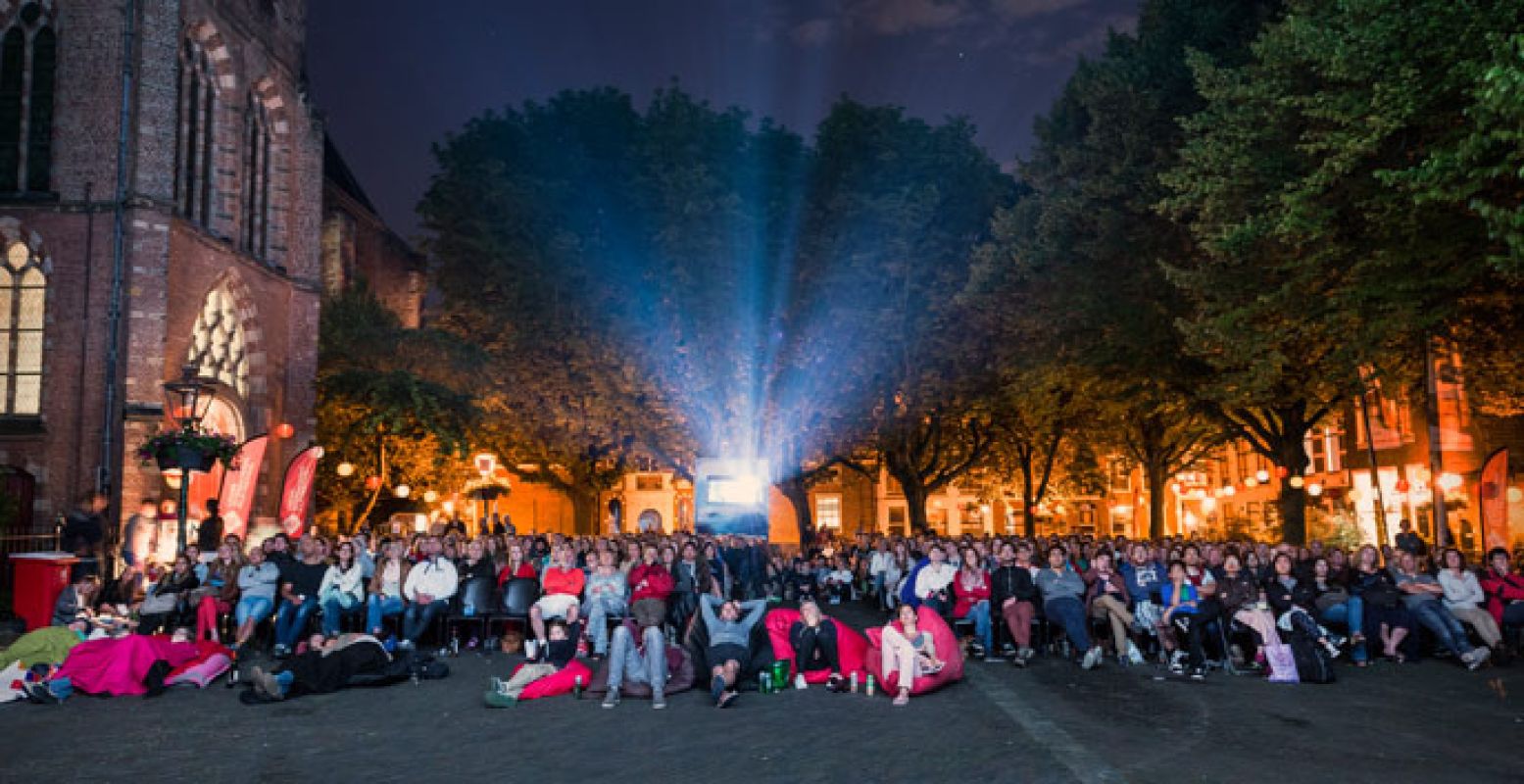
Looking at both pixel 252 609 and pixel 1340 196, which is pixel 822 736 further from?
pixel 1340 196

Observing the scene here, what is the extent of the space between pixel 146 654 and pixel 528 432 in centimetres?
2207

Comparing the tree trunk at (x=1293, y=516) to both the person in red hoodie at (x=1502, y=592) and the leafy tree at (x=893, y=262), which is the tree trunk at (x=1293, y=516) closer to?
the person in red hoodie at (x=1502, y=592)

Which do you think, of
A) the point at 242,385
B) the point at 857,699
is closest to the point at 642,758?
the point at 857,699

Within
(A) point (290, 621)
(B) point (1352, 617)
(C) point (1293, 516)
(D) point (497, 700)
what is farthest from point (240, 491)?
(C) point (1293, 516)

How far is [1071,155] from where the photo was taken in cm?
2184

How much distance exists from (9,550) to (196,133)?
36.3 ft

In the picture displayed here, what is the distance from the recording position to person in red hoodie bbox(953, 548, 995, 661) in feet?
45.8

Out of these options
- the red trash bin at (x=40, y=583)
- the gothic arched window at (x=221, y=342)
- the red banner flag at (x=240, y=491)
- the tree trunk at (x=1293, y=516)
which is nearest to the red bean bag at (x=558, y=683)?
the red trash bin at (x=40, y=583)

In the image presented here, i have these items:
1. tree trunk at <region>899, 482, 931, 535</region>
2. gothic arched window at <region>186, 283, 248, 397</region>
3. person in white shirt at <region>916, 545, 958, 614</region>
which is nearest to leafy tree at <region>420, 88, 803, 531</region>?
tree trunk at <region>899, 482, 931, 535</region>

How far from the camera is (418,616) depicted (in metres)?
14.5

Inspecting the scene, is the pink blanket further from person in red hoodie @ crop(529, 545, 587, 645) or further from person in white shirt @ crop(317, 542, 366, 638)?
person in red hoodie @ crop(529, 545, 587, 645)

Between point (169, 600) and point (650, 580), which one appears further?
point (650, 580)

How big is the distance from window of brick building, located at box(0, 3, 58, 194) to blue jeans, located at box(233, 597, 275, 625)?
49.9 feet

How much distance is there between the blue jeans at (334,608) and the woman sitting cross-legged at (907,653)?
755 centimetres
